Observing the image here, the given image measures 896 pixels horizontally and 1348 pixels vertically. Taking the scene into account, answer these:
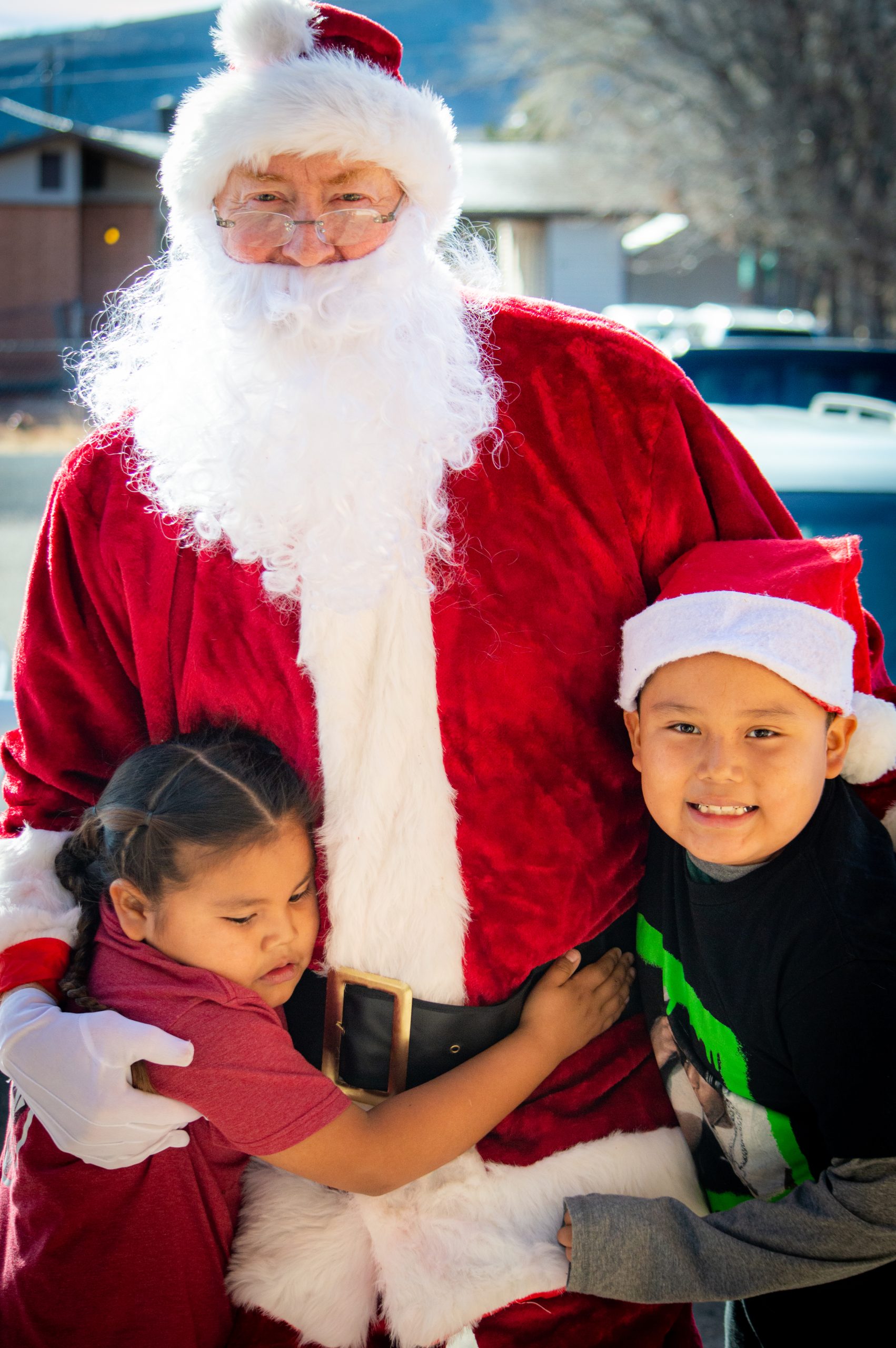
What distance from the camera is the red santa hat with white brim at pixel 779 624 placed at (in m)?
1.75

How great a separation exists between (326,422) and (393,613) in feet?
1.16

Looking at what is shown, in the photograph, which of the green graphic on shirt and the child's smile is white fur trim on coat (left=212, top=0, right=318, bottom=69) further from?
the green graphic on shirt

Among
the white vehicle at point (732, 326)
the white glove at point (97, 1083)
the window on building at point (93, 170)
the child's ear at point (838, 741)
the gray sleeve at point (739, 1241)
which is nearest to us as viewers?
the gray sleeve at point (739, 1241)

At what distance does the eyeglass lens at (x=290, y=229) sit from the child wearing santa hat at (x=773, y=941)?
0.80m

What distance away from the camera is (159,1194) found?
5.93 feet

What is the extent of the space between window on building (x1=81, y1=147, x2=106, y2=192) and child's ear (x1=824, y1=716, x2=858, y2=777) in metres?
31.1

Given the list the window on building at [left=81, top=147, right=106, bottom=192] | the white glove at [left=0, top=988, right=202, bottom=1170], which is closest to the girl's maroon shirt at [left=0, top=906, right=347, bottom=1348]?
the white glove at [left=0, top=988, right=202, bottom=1170]

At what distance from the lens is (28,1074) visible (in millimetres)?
1761

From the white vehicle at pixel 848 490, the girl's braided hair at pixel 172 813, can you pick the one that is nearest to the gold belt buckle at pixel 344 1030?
the girl's braided hair at pixel 172 813

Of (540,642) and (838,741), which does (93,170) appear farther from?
(838,741)

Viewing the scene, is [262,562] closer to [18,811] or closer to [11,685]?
[18,811]

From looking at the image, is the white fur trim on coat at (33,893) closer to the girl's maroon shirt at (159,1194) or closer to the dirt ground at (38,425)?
the girl's maroon shirt at (159,1194)

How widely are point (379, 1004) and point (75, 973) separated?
0.51 meters

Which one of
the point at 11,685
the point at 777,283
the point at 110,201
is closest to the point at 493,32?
the point at 777,283
